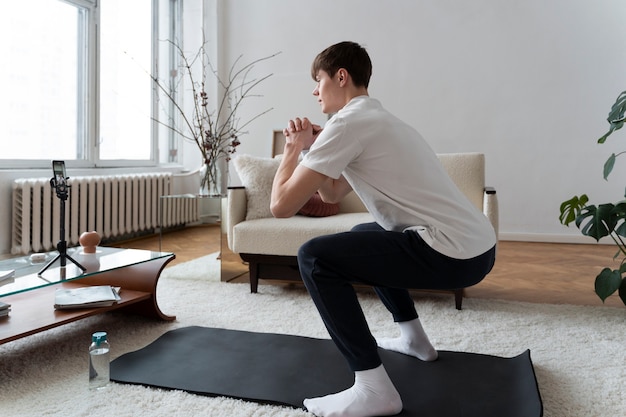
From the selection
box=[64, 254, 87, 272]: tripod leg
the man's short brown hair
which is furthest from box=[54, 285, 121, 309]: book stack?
the man's short brown hair

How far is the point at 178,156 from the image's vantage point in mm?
6332

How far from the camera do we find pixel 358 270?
1.58 m

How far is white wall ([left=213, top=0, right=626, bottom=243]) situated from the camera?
5.14m

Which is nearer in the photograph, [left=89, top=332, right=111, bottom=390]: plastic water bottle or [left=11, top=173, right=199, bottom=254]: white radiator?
[left=89, top=332, right=111, bottom=390]: plastic water bottle

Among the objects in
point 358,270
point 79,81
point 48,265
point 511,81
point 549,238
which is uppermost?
point 511,81

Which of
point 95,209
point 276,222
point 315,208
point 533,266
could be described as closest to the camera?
point 276,222

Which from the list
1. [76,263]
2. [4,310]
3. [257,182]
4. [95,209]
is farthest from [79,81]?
[4,310]

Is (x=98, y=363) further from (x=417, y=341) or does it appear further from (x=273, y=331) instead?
(x=417, y=341)

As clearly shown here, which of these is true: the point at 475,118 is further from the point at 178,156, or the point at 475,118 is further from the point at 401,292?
the point at 401,292

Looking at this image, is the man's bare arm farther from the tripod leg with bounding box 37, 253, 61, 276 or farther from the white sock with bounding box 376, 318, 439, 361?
the tripod leg with bounding box 37, 253, 61, 276

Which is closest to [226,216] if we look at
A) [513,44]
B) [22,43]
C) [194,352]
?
[194,352]

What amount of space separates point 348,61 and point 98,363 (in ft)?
4.08

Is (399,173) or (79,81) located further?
(79,81)

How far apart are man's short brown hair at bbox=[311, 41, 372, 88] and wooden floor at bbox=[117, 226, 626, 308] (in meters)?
1.77
